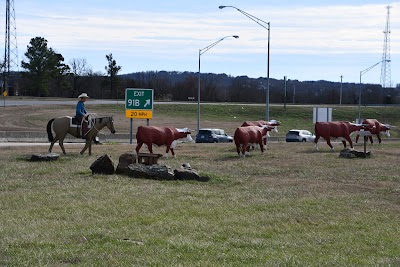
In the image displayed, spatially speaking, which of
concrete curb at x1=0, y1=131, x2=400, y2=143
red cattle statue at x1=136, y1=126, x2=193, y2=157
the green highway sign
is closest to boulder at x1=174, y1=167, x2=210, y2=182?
red cattle statue at x1=136, y1=126, x2=193, y2=157

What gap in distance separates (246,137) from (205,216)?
620 inches

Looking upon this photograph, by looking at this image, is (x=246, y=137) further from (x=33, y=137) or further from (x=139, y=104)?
(x=33, y=137)

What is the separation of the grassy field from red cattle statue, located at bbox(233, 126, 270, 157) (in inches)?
131

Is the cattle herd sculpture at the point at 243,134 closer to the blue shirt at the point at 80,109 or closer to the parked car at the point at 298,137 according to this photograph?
the blue shirt at the point at 80,109

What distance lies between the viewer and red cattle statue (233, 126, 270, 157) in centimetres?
3031

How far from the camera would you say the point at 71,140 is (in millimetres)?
49406

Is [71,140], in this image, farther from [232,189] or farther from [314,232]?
[314,232]

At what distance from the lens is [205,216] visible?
1495 cm

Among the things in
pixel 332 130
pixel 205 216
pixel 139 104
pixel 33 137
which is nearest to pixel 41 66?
pixel 33 137

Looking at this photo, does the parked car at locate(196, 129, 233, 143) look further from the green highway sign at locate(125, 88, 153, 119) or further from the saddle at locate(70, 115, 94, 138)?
the saddle at locate(70, 115, 94, 138)

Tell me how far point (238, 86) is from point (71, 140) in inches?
3831

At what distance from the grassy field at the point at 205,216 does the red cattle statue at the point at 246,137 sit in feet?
11.0

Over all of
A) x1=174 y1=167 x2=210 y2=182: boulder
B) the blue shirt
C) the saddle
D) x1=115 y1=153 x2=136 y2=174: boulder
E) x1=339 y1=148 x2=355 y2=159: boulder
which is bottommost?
x1=339 y1=148 x2=355 y2=159: boulder

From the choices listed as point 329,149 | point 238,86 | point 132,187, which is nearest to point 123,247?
point 132,187
